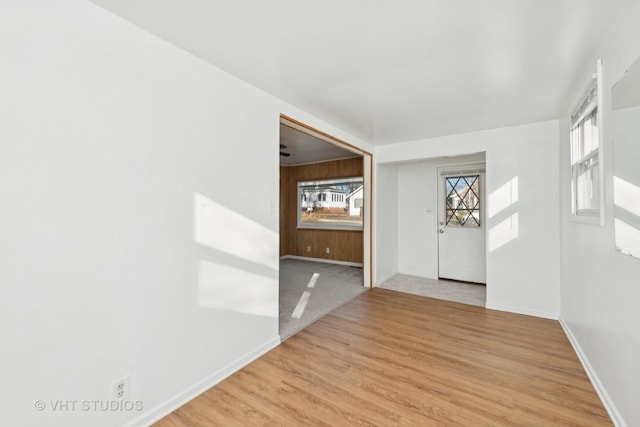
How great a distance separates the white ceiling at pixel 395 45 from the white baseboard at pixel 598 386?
224 cm

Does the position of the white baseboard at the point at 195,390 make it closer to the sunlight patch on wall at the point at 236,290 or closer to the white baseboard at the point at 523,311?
the sunlight patch on wall at the point at 236,290

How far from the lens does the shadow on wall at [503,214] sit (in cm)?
343

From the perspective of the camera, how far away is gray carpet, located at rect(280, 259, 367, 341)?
3201 mm

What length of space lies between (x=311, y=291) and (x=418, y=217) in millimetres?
2396

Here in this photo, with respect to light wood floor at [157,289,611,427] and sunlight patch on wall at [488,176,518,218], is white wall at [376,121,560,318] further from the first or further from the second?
light wood floor at [157,289,611,427]

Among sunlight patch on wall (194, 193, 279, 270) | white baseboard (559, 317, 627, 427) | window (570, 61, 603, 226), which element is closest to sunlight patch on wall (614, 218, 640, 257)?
window (570, 61, 603, 226)

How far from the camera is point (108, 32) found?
1.48 meters

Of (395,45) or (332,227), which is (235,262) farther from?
(332,227)

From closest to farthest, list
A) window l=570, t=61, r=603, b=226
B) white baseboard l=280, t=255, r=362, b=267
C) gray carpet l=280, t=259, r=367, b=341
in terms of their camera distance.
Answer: window l=570, t=61, r=603, b=226, gray carpet l=280, t=259, r=367, b=341, white baseboard l=280, t=255, r=362, b=267

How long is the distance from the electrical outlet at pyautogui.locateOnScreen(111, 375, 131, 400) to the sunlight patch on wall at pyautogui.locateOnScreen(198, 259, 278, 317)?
561 millimetres

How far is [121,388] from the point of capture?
60.8 inches

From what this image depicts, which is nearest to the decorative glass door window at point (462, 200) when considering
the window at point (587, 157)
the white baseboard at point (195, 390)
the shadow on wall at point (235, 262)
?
the window at point (587, 157)

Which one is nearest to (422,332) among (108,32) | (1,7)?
(108,32)

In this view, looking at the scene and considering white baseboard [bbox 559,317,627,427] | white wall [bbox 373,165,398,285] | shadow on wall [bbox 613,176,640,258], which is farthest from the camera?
white wall [bbox 373,165,398,285]
